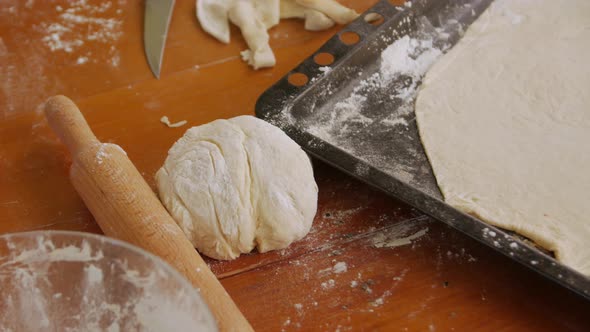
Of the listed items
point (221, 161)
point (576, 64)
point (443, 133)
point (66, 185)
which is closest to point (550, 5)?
point (576, 64)

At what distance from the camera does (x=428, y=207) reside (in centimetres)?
116

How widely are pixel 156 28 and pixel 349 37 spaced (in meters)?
0.58

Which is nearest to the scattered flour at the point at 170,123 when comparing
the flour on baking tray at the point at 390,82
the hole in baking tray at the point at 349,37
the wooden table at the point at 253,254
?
the wooden table at the point at 253,254

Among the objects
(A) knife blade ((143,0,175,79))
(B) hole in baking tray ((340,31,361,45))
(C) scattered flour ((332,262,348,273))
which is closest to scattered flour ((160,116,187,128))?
(A) knife blade ((143,0,175,79))

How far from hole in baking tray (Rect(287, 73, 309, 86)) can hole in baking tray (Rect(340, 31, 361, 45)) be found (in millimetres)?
178

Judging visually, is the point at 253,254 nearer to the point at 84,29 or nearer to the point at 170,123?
the point at 170,123

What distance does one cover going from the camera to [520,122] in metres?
1.44

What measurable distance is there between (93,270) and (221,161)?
1.15 feet

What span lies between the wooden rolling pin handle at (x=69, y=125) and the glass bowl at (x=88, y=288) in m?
0.32

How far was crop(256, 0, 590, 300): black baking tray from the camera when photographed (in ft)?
3.66

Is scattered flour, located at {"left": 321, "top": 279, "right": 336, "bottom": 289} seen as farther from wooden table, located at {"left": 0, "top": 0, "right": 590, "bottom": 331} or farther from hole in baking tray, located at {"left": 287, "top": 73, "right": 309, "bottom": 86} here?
hole in baking tray, located at {"left": 287, "top": 73, "right": 309, "bottom": 86}

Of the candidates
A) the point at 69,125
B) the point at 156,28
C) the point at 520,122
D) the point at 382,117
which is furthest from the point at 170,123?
the point at 520,122

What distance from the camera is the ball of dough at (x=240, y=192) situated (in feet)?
3.89

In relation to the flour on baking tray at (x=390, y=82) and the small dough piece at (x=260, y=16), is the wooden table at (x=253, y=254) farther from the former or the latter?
the flour on baking tray at (x=390, y=82)
